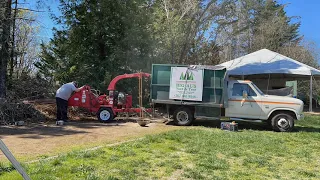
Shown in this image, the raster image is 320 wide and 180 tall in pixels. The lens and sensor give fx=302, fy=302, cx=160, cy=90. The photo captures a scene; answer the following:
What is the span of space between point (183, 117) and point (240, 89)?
2.56 metres

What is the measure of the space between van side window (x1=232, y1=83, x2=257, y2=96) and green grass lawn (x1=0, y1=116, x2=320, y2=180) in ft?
10.7

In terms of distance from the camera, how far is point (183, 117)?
12.5 meters

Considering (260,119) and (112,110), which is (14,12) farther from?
(260,119)

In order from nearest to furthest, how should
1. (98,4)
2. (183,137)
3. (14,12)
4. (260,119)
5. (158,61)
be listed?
(183,137), (260,119), (14,12), (98,4), (158,61)

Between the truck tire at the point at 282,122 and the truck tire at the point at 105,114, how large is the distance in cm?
663

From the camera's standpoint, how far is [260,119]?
11.8m

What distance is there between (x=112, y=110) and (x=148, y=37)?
7.11m

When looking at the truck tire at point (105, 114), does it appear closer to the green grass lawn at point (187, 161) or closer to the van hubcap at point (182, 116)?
the van hubcap at point (182, 116)

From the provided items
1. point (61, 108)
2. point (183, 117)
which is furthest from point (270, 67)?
point (61, 108)

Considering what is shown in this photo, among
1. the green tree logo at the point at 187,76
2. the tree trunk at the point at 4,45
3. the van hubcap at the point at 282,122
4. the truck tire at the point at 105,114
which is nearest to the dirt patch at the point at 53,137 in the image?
the truck tire at the point at 105,114

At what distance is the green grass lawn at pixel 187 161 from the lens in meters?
5.25

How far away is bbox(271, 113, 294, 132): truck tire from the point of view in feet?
38.0

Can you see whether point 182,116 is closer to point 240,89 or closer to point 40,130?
point 240,89

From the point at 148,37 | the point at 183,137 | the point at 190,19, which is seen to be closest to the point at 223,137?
the point at 183,137
